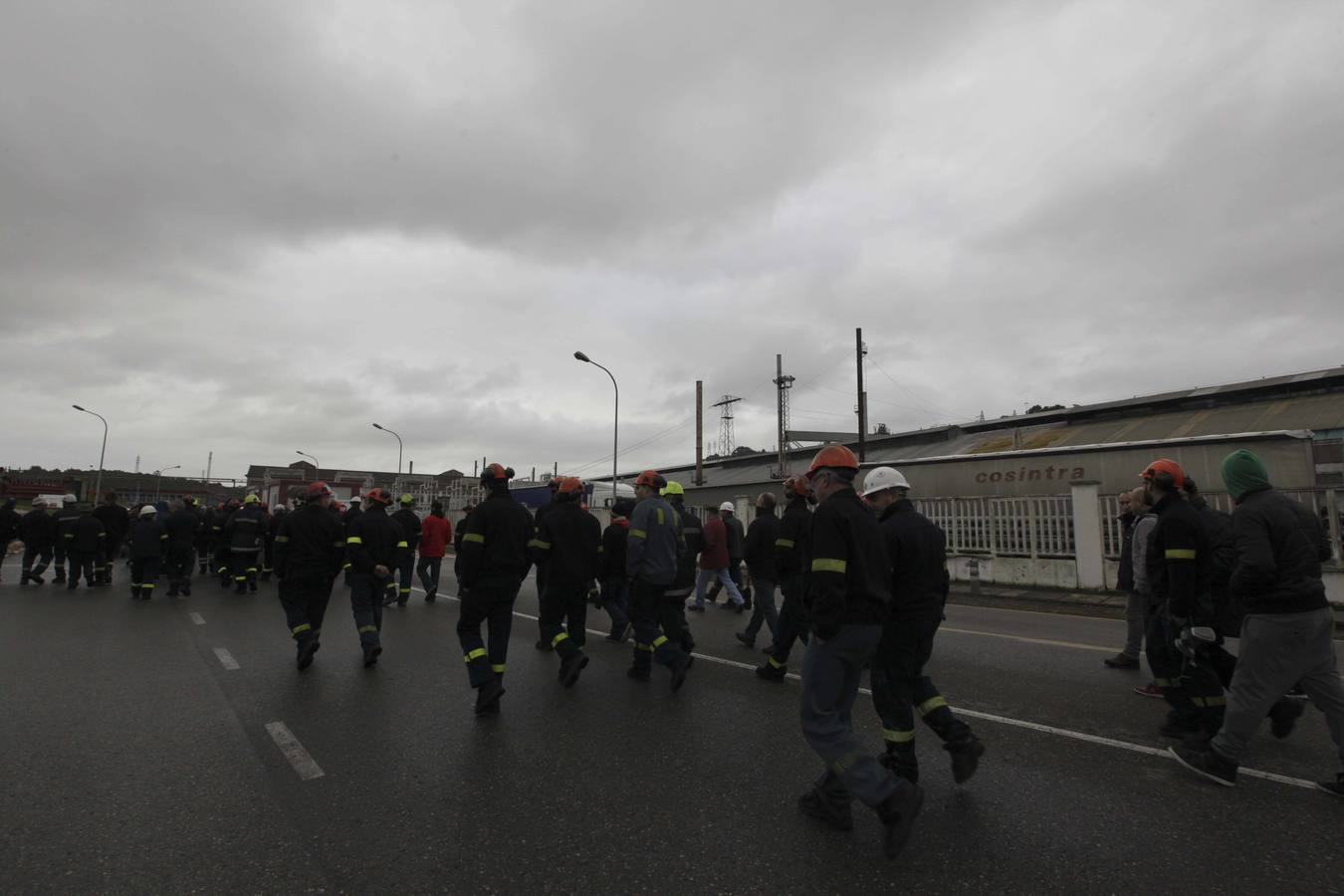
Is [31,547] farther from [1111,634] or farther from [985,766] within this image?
[1111,634]

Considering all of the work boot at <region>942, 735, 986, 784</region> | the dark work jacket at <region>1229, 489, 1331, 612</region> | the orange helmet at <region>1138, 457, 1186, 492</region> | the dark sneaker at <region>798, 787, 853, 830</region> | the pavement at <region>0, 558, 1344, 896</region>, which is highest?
the orange helmet at <region>1138, 457, 1186, 492</region>

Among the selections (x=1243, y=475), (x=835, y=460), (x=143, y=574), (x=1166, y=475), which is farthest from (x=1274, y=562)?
(x=143, y=574)

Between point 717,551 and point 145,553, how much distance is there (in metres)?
9.68

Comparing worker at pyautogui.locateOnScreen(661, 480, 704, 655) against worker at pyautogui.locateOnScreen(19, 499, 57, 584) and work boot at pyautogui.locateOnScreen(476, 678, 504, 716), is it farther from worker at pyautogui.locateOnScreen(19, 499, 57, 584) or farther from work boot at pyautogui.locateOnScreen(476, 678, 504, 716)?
worker at pyautogui.locateOnScreen(19, 499, 57, 584)

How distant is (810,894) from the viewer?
2.54m

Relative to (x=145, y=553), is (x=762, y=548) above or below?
above

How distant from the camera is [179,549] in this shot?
11914 millimetres

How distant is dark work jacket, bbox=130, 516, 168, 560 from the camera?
446 inches

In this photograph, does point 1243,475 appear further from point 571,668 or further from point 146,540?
point 146,540

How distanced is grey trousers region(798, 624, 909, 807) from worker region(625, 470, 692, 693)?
2673 millimetres

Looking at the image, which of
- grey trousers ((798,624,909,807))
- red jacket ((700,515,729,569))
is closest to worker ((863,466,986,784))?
grey trousers ((798,624,909,807))

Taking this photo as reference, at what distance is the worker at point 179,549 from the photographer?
11711 mm

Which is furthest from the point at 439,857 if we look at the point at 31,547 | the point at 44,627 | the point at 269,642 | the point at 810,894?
the point at 31,547

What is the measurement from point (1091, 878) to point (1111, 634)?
23.3ft
